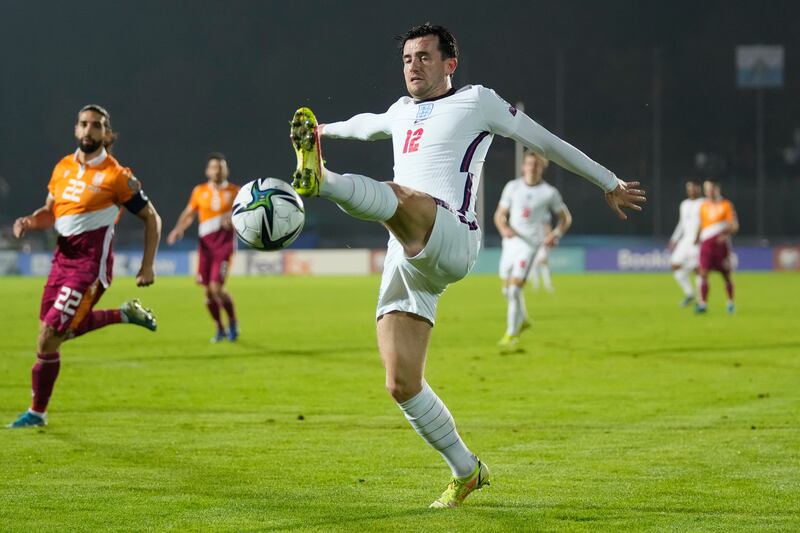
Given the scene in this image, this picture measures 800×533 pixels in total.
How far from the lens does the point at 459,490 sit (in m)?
5.78

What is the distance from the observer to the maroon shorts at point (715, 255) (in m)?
22.4

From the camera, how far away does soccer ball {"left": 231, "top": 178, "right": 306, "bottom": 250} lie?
4844 millimetres

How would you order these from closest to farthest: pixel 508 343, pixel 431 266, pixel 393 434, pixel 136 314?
pixel 431 266 < pixel 393 434 < pixel 136 314 < pixel 508 343

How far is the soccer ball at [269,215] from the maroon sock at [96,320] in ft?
14.3

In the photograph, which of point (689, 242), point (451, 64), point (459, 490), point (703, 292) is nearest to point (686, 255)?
point (689, 242)

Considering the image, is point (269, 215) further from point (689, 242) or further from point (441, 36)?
point (689, 242)

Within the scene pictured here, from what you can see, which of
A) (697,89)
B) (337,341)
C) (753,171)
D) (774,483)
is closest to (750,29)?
(697,89)

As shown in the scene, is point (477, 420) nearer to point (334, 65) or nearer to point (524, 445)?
point (524, 445)

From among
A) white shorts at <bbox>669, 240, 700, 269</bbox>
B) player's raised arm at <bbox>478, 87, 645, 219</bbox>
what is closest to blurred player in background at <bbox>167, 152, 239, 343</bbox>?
white shorts at <bbox>669, 240, 700, 269</bbox>

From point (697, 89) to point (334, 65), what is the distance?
741 inches

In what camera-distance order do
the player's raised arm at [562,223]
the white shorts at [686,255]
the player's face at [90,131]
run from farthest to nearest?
1. the white shorts at [686,255]
2. the player's raised arm at [562,223]
3. the player's face at [90,131]

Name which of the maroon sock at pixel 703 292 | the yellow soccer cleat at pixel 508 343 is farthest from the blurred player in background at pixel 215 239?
the maroon sock at pixel 703 292

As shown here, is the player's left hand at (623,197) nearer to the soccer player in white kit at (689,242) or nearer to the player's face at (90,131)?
the player's face at (90,131)

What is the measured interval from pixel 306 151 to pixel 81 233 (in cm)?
466
